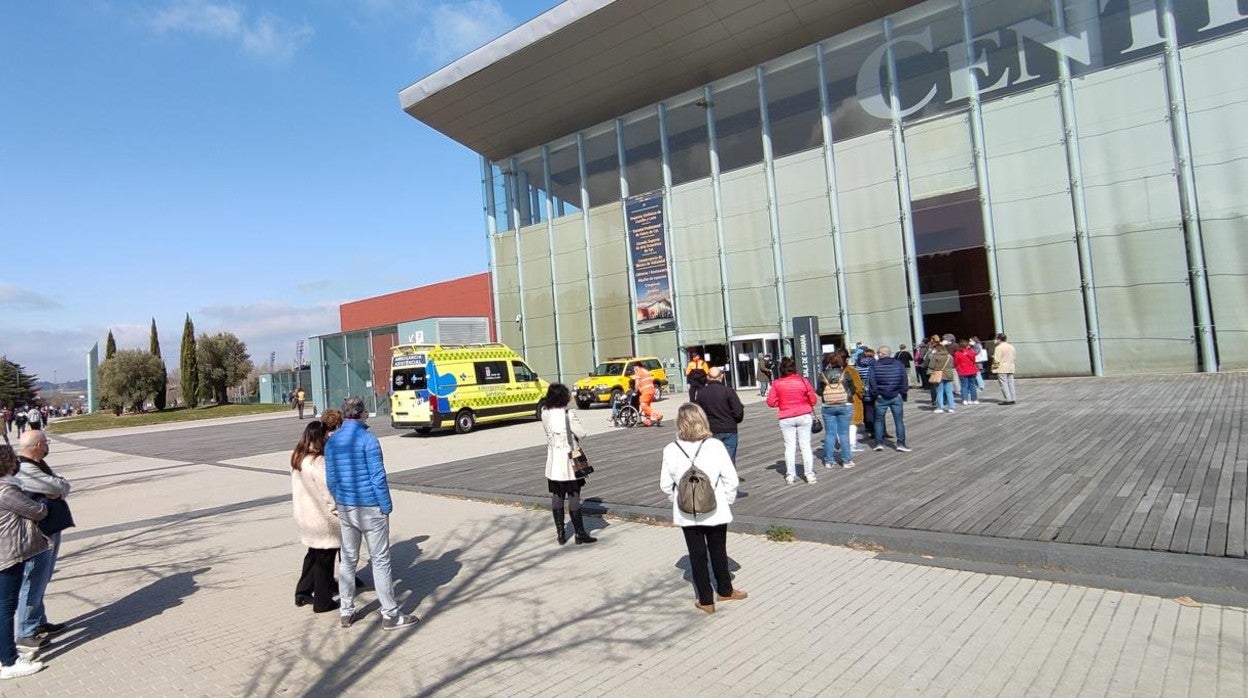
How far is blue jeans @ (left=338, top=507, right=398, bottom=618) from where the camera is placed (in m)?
4.81

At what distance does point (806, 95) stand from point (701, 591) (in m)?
25.8

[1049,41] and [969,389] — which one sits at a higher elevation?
[1049,41]

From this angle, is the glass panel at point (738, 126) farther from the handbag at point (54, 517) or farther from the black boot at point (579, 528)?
the handbag at point (54, 517)

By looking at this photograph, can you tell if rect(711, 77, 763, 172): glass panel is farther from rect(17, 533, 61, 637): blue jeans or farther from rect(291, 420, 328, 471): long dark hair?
rect(17, 533, 61, 637): blue jeans

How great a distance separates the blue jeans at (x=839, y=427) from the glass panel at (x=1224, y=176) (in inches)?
669

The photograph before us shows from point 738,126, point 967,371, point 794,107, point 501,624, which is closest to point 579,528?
point 501,624

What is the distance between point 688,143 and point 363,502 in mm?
27322

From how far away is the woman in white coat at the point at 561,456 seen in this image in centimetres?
661

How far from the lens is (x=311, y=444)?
5.34m

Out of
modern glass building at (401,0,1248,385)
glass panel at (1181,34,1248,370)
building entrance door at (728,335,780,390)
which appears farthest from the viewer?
building entrance door at (728,335,780,390)

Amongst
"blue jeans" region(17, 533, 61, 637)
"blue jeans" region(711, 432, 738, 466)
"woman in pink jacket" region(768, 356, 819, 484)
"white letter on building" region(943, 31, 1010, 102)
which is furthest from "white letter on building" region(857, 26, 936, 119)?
"blue jeans" region(17, 533, 61, 637)

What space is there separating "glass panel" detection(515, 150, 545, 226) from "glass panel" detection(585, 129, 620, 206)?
3.05 m

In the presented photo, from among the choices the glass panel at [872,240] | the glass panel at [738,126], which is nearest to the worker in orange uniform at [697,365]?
the glass panel at [872,240]

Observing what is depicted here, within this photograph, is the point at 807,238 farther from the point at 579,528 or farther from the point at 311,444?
the point at 311,444
